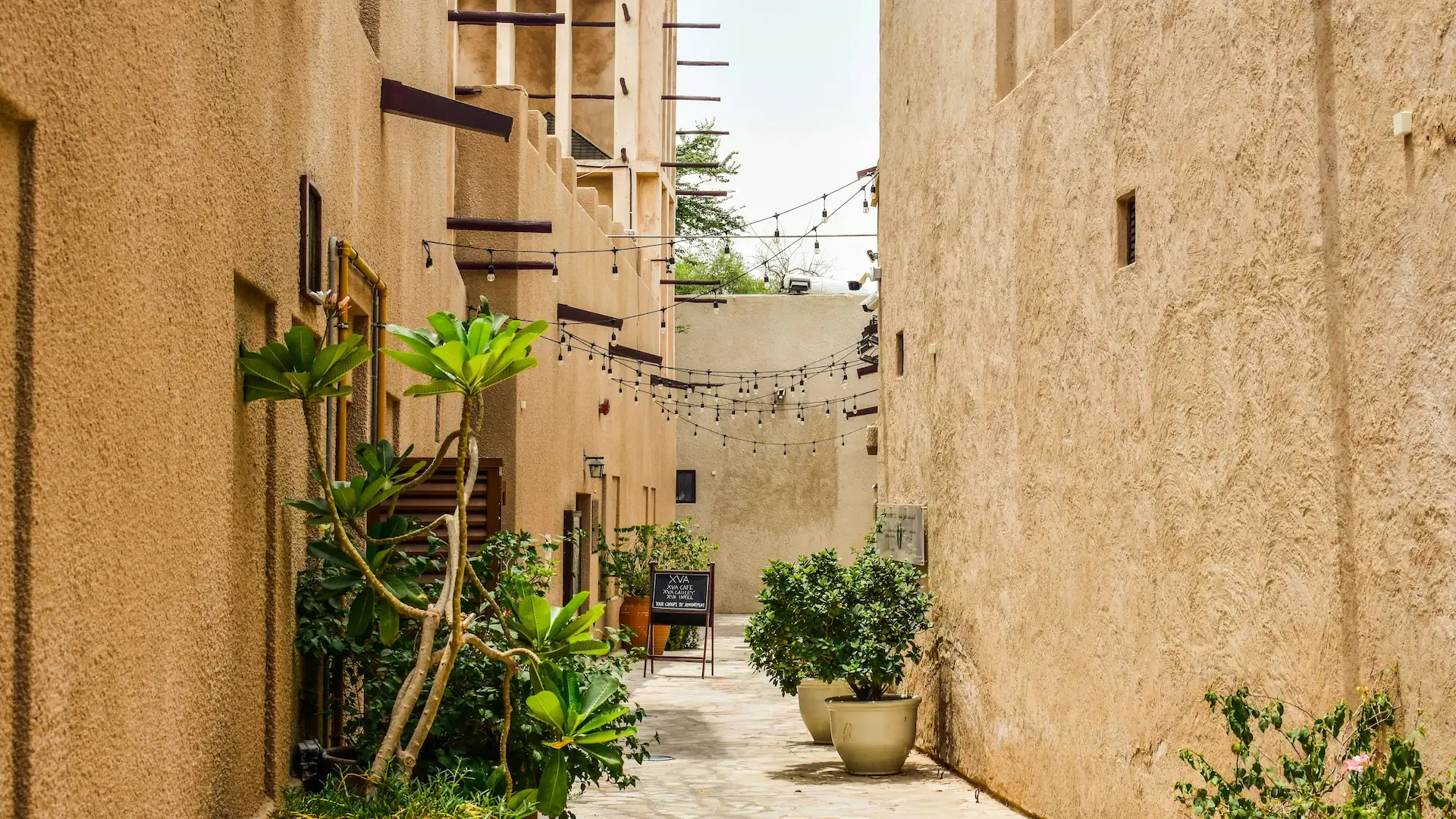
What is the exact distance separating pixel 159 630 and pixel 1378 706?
12.7 ft

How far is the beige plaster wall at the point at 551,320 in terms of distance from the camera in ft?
43.1

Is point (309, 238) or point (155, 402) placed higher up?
point (309, 238)

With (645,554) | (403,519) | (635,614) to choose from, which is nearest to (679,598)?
(635,614)

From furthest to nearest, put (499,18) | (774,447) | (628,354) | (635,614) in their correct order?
(774,447) → (635,614) → (628,354) → (499,18)

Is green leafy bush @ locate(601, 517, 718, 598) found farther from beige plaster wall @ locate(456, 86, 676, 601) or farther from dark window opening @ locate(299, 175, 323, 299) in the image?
dark window opening @ locate(299, 175, 323, 299)

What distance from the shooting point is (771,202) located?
42.0 m

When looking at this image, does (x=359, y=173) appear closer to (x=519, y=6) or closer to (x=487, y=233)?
(x=487, y=233)

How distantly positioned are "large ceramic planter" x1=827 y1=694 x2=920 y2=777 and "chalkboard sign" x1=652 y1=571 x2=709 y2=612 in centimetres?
789

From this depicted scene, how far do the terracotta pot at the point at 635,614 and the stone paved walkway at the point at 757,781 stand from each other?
5.02 m

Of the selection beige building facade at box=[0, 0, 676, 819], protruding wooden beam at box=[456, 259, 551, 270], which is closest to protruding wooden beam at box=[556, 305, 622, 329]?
protruding wooden beam at box=[456, 259, 551, 270]

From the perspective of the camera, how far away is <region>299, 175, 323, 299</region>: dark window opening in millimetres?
→ 5934

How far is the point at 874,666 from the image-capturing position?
10.5 metres

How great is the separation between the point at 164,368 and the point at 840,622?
7.30 m

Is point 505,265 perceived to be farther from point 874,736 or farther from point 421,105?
point 874,736
